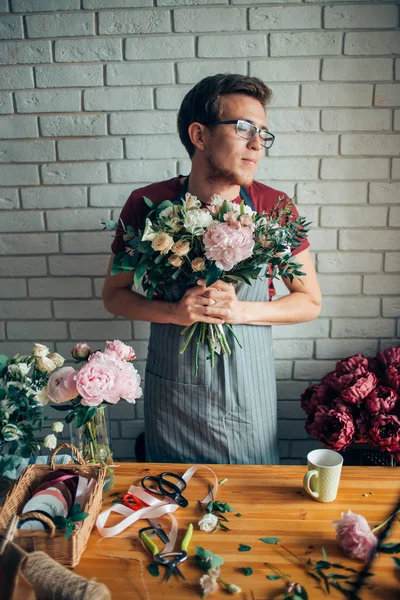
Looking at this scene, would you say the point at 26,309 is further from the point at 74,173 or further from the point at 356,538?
the point at 356,538

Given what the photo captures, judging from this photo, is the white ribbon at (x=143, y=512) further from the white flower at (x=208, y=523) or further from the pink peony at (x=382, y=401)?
the pink peony at (x=382, y=401)

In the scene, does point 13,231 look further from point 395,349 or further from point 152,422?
point 395,349

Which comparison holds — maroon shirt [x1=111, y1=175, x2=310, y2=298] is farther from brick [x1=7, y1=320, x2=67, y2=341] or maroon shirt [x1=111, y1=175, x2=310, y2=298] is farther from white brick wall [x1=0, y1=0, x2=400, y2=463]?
brick [x1=7, y1=320, x2=67, y2=341]

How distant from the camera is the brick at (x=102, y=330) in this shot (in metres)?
2.30

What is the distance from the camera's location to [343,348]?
2.28 metres

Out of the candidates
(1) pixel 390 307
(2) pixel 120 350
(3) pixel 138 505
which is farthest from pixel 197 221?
(1) pixel 390 307

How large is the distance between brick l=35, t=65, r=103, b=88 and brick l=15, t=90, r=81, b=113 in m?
0.03

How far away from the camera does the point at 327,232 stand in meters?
2.18

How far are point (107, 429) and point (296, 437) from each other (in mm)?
1279

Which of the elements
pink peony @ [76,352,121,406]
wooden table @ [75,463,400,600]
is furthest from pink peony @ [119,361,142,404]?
Result: wooden table @ [75,463,400,600]

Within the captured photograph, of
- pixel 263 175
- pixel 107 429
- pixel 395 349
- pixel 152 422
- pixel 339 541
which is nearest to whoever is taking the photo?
pixel 339 541

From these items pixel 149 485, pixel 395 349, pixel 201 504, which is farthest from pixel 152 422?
pixel 395 349

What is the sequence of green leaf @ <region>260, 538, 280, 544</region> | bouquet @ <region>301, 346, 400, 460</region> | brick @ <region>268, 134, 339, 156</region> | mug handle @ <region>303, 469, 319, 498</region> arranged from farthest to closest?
brick @ <region>268, 134, 339, 156</region>
bouquet @ <region>301, 346, 400, 460</region>
mug handle @ <region>303, 469, 319, 498</region>
green leaf @ <region>260, 538, 280, 544</region>

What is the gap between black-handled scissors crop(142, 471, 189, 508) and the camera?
1269 millimetres
